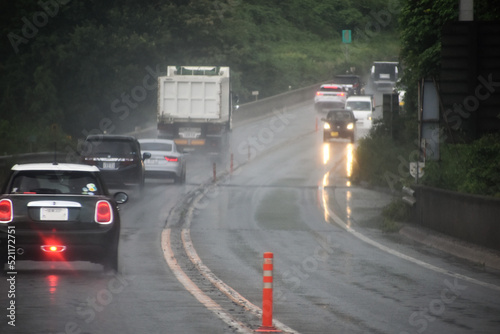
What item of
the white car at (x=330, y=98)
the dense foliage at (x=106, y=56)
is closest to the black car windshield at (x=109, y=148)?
the dense foliage at (x=106, y=56)

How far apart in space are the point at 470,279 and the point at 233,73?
59975mm

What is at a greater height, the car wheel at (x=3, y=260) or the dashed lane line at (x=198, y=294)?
the car wheel at (x=3, y=260)

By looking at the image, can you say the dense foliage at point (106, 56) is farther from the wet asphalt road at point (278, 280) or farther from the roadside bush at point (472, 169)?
the roadside bush at point (472, 169)

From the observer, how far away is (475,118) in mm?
20469

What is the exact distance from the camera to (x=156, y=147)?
116ft

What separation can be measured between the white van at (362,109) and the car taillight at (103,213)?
44656mm

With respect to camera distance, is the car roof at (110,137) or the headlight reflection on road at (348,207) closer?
the headlight reflection on road at (348,207)

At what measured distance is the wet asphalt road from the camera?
1063 cm

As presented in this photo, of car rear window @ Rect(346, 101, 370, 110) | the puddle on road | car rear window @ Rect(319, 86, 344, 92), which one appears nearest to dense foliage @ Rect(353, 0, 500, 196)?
the puddle on road

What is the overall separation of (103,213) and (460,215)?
7824 mm

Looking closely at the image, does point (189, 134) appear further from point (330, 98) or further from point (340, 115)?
point (330, 98)

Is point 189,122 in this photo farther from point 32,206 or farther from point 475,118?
point 32,206

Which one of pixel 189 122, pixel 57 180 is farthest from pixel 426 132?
pixel 189 122

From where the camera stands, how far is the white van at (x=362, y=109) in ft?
191
